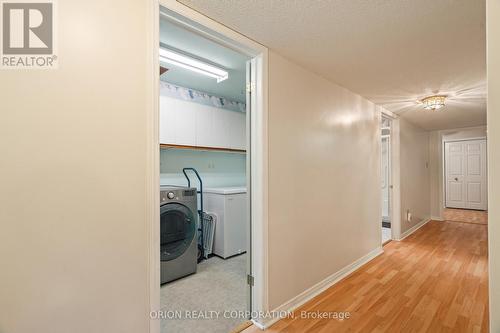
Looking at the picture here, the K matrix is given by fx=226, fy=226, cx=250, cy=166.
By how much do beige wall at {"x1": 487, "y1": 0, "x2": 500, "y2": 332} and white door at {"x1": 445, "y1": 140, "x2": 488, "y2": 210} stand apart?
767 centimetres

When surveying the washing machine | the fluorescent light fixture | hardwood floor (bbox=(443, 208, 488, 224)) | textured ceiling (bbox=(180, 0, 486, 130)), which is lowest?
hardwood floor (bbox=(443, 208, 488, 224))

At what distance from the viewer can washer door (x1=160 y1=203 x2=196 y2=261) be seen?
2402 millimetres

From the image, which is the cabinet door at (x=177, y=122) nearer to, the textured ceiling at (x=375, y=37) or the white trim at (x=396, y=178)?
the textured ceiling at (x=375, y=37)

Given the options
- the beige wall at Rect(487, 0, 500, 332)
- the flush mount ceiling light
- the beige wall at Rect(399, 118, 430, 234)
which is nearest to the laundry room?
the beige wall at Rect(487, 0, 500, 332)

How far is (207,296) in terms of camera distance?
218 centimetres

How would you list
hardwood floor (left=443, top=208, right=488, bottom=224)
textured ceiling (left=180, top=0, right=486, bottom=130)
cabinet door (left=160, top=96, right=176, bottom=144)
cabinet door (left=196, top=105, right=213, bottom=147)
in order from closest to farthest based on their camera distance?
textured ceiling (left=180, top=0, right=486, bottom=130)
cabinet door (left=160, top=96, right=176, bottom=144)
cabinet door (left=196, top=105, right=213, bottom=147)
hardwood floor (left=443, top=208, right=488, bottom=224)

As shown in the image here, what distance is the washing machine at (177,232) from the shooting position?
2.39 m

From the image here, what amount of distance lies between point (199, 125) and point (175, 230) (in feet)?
4.55

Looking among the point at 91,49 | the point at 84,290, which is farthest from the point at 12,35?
the point at 84,290

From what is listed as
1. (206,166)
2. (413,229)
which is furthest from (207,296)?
(413,229)

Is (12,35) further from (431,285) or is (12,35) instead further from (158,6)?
(431,285)

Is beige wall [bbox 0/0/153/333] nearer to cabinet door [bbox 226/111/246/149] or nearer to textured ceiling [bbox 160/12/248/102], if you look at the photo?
textured ceiling [bbox 160/12/248/102]

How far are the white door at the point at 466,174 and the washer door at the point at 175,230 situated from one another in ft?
25.8

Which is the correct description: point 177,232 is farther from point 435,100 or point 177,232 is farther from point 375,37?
point 435,100
